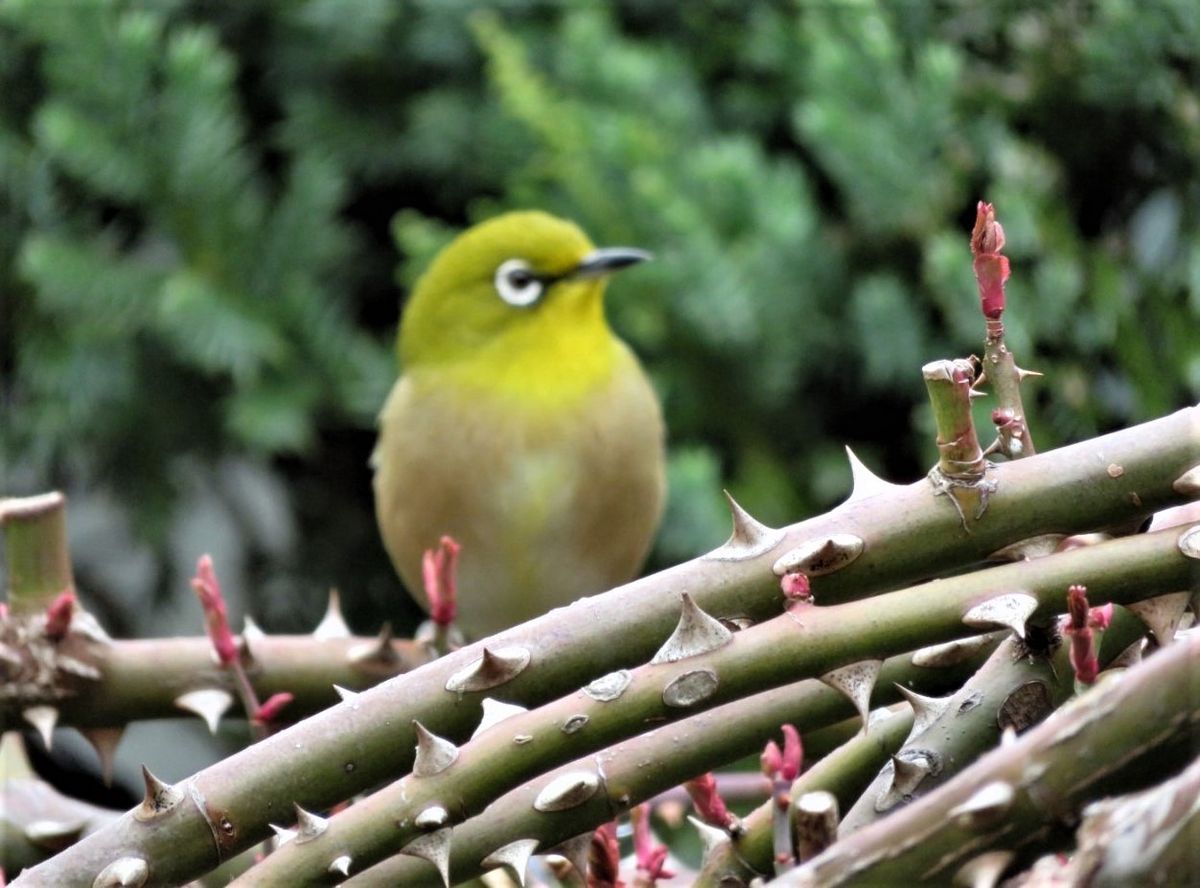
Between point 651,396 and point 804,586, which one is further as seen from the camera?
point 651,396

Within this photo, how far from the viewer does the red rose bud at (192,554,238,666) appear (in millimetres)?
1106

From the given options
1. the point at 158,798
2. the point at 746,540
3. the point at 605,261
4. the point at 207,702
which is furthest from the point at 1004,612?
the point at 605,261

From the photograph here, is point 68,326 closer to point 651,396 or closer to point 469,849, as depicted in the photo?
point 651,396

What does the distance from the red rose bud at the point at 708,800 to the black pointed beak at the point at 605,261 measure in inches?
66.6

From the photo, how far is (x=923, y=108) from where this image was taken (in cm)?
264

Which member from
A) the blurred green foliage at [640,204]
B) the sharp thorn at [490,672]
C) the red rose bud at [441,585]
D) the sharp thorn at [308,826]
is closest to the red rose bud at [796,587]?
the sharp thorn at [490,672]

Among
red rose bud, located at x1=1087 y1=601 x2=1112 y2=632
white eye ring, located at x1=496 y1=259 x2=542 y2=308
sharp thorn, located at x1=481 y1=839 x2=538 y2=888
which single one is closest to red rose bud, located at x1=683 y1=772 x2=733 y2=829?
sharp thorn, located at x1=481 y1=839 x2=538 y2=888

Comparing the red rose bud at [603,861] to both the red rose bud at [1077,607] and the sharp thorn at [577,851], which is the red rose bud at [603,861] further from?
the red rose bud at [1077,607]

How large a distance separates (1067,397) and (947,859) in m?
2.01

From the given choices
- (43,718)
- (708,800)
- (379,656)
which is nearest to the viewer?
(708,800)

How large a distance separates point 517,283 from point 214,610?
179cm

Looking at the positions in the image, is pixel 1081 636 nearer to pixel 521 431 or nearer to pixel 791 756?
pixel 791 756

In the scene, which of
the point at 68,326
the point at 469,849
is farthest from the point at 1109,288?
the point at 469,849

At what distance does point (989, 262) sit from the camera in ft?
2.56
